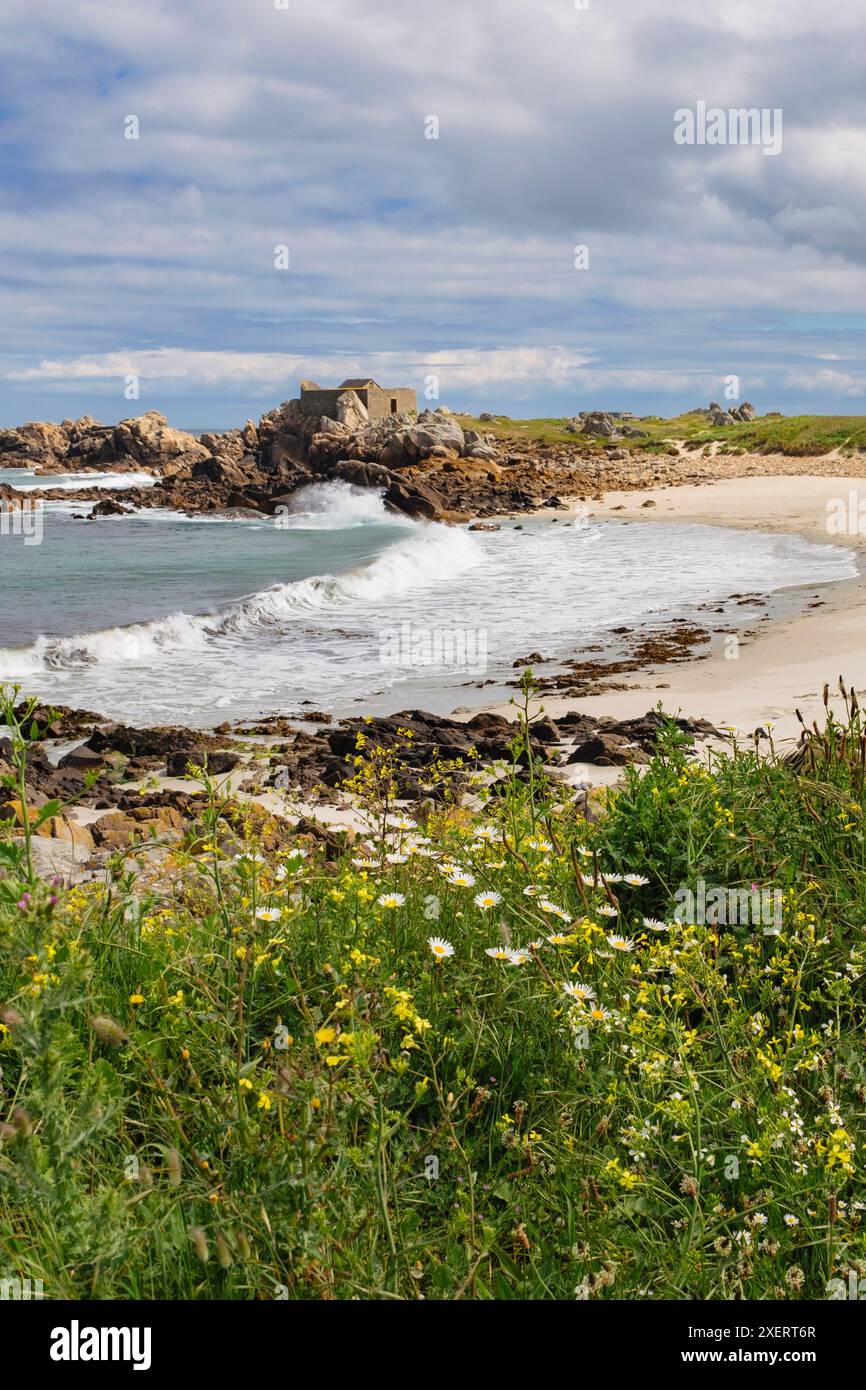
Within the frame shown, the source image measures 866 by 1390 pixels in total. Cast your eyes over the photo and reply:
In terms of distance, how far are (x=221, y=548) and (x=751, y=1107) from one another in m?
39.7

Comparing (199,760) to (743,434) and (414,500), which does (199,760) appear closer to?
(414,500)

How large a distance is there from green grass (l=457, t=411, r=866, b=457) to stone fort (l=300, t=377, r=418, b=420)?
7.83 meters

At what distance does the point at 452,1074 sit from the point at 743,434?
248 ft

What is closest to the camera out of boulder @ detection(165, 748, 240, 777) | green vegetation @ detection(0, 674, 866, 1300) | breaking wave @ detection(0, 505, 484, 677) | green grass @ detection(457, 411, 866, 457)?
green vegetation @ detection(0, 674, 866, 1300)

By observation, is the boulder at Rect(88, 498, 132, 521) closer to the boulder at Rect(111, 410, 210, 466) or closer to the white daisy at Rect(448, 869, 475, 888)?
the boulder at Rect(111, 410, 210, 466)

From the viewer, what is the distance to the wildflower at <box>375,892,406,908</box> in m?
3.37

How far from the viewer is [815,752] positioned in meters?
5.84

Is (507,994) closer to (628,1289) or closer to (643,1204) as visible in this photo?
(643,1204)

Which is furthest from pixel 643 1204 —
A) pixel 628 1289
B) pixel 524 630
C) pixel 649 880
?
pixel 524 630

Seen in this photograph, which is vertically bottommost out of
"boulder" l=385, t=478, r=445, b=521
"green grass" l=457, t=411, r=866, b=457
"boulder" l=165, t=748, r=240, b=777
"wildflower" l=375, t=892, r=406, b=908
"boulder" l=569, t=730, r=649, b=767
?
"boulder" l=165, t=748, r=240, b=777

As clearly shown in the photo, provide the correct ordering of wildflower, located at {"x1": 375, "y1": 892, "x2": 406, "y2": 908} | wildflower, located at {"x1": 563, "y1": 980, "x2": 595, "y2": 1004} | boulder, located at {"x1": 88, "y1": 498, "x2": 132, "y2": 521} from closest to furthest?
wildflower, located at {"x1": 563, "y1": 980, "x2": 595, "y2": 1004} < wildflower, located at {"x1": 375, "y1": 892, "x2": 406, "y2": 908} < boulder, located at {"x1": 88, "y1": 498, "x2": 132, "y2": 521}

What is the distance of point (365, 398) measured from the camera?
78.1 metres

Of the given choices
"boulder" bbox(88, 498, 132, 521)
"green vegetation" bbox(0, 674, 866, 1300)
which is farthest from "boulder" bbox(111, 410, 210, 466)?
"green vegetation" bbox(0, 674, 866, 1300)

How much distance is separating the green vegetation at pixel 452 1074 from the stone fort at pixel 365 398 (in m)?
73.3
